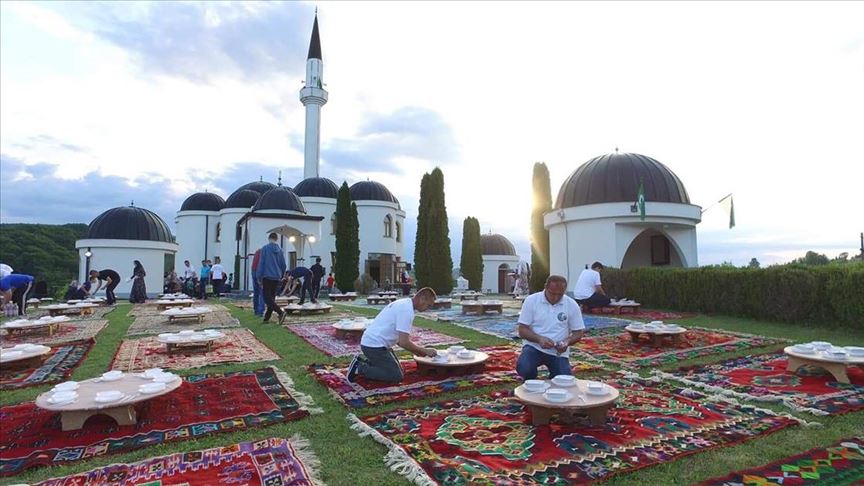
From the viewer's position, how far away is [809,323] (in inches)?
375

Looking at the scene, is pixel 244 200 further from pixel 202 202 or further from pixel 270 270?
pixel 270 270

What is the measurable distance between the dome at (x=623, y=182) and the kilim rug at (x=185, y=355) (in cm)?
1535

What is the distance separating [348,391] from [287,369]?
1.51 metres

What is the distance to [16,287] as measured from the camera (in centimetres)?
1062

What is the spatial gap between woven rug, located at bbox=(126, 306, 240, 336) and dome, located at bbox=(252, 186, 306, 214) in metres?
12.3

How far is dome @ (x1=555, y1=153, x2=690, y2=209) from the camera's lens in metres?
18.9

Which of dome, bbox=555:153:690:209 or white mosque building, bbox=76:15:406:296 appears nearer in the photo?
dome, bbox=555:153:690:209

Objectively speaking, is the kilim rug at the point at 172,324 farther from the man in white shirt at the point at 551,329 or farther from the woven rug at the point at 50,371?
the man in white shirt at the point at 551,329

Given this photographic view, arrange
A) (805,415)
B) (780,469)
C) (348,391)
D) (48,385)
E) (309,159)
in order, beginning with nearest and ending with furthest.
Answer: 1. (780,469)
2. (805,415)
3. (348,391)
4. (48,385)
5. (309,159)

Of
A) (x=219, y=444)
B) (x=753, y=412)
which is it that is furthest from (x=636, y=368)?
(x=219, y=444)

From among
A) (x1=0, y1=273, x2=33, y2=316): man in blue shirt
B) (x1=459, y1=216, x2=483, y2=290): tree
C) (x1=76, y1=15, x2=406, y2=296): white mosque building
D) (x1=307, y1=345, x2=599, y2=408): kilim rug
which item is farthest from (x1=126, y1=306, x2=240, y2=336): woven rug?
(x1=459, y1=216, x2=483, y2=290): tree

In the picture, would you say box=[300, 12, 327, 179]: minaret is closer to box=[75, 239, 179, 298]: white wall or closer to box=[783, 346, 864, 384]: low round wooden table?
box=[75, 239, 179, 298]: white wall

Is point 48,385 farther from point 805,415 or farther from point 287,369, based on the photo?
point 805,415

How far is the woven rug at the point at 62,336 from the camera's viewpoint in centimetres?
821
